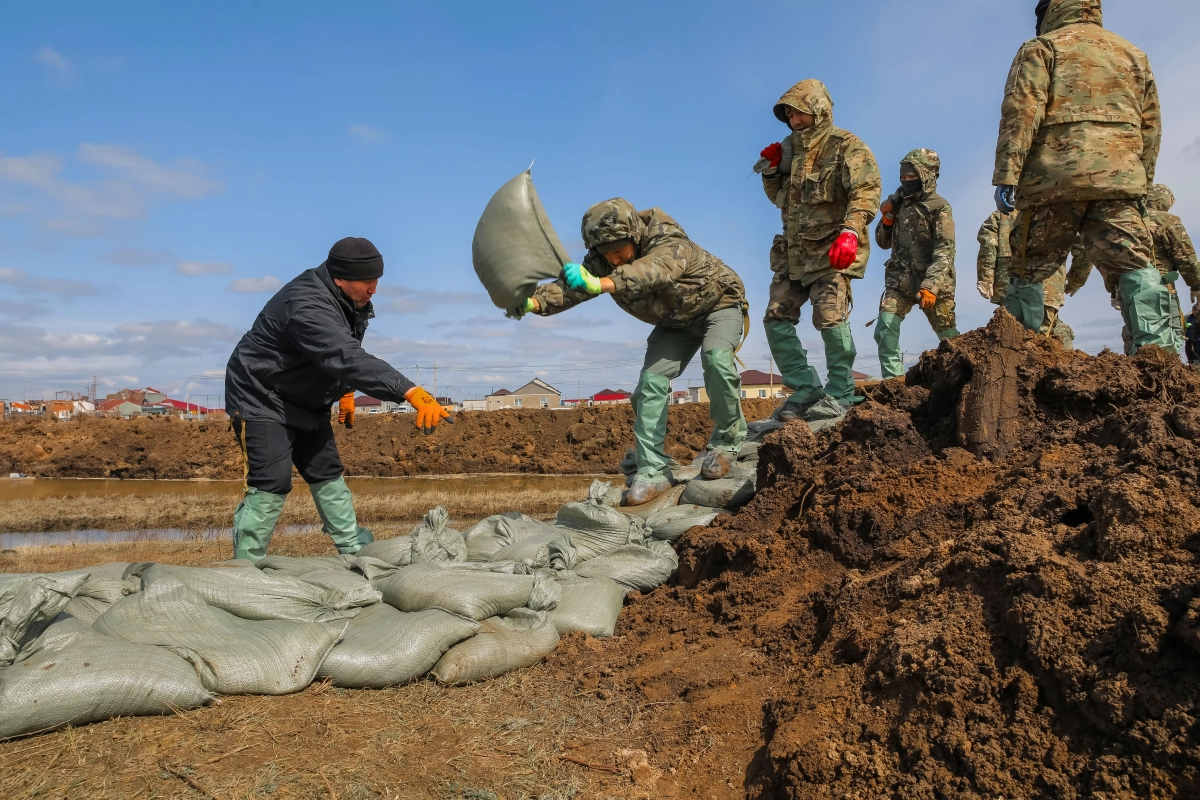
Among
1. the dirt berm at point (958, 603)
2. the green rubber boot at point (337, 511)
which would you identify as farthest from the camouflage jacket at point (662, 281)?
the green rubber boot at point (337, 511)

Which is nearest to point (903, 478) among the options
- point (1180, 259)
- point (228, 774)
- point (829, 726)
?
point (829, 726)

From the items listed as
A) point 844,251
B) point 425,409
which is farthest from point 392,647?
point 844,251

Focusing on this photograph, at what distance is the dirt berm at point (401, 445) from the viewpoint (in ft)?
44.7

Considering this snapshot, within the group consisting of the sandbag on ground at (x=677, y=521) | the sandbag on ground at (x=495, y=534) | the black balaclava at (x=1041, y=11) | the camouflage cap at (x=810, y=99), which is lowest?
the sandbag on ground at (x=495, y=534)

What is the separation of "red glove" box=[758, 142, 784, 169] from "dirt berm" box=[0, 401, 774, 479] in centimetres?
730

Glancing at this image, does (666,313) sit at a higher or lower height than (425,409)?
higher

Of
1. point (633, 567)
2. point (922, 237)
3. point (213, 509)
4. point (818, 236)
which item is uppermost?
point (922, 237)

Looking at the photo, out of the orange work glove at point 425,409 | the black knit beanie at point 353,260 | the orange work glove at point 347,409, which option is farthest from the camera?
the orange work glove at point 347,409

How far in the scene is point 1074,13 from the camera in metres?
4.18

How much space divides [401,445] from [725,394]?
37.1 ft

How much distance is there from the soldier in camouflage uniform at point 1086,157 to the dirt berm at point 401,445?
28.8 feet

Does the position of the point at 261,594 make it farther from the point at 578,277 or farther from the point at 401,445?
the point at 401,445

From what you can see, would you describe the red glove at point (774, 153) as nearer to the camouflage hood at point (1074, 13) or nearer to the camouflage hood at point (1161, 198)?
the camouflage hood at point (1074, 13)

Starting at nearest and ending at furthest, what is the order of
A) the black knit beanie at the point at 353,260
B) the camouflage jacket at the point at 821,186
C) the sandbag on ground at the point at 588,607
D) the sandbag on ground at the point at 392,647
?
the sandbag on ground at the point at 392,647, the sandbag on ground at the point at 588,607, the black knit beanie at the point at 353,260, the camouflage jacket at the point at 821,186
